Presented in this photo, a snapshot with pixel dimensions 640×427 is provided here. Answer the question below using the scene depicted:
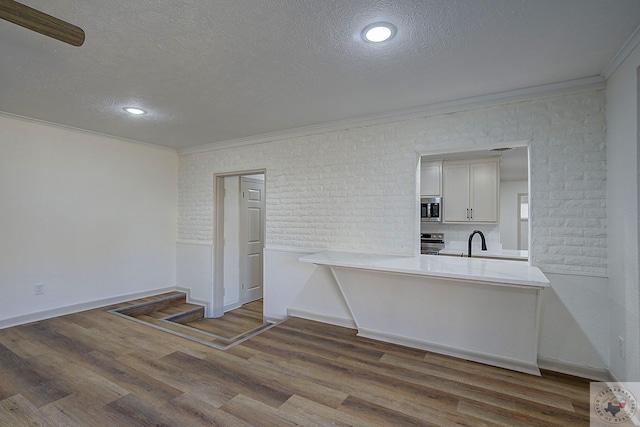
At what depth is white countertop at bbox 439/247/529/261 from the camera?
159 inches

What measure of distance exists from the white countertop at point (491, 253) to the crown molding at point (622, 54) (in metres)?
2.39

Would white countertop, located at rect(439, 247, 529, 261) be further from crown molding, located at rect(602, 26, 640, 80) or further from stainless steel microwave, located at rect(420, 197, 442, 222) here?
crown molding, located at rect(602, 26, 640, 80)

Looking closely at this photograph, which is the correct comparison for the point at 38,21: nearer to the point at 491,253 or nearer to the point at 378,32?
the point at 378,32

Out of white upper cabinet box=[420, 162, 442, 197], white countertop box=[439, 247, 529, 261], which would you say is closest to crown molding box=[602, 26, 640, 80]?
white countertop box=[439, 247, 529, 261]

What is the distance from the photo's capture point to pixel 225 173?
442 centimetres

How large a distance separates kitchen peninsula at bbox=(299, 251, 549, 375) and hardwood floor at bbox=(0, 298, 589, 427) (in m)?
0.13

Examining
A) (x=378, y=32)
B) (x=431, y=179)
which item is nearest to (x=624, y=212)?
(x=378, y=32)

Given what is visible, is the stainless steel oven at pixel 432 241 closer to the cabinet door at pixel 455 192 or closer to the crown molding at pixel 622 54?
the cabinet door at pixel 455 192

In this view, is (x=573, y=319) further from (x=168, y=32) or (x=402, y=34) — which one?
(x=168, y=32)

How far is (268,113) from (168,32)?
1405 mm

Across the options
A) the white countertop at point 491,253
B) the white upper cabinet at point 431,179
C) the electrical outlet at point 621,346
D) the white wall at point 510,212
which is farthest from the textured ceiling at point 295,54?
the white wall at point 510,212

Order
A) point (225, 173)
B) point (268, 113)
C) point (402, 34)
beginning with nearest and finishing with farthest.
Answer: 1. point (402, 34)
2. point (268, 113)
3. point (225, 173)

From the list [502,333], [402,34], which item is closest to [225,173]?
[402,34]

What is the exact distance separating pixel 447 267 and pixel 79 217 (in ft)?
14.0
